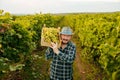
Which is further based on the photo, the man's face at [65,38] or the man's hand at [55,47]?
the man's face at [65,38]

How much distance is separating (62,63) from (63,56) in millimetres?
350

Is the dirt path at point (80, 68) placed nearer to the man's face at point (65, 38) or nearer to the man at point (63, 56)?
the man at point (63, 56)

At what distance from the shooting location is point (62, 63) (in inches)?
265

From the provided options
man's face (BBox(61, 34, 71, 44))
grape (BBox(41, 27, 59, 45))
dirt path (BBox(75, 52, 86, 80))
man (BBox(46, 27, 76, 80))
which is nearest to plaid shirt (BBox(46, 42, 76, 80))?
man (BBox(46, 27, 76, 80))

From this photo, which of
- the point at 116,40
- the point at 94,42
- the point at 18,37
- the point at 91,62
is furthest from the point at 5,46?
the point at 91,62

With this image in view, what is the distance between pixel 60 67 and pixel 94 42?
6.55m

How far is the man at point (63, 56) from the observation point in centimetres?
646

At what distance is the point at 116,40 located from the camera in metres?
8.84

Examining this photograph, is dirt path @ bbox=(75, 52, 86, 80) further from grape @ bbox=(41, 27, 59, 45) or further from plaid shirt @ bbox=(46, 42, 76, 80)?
grape @ bbox=(41, 27, 59, 45)

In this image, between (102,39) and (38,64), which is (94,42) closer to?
(102,39)

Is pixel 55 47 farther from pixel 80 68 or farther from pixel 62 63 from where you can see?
pixel 80 68

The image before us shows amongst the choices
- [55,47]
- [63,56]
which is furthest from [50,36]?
[63,56]

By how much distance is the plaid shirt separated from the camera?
6.58 meters

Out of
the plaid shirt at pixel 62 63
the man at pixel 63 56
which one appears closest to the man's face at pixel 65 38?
the man at pixel 63 56
